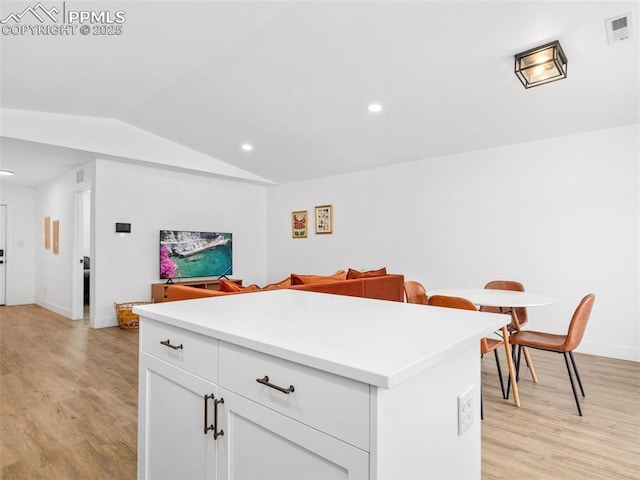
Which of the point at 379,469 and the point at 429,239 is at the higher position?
the point at 429,239

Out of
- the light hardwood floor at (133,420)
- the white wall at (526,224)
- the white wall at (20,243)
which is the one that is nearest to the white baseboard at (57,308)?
the white wall at (20,243)

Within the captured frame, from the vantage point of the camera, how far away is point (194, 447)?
1191 millimetres

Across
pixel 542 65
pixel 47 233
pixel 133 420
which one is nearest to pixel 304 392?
pixel 133 420

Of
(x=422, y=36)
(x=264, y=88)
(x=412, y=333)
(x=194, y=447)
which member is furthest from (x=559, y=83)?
(x=194, y=447)

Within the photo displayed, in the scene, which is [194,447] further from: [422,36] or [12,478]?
[422,36]

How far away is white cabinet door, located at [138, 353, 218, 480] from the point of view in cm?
115

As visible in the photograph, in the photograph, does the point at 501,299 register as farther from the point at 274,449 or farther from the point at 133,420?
the point at 133,420

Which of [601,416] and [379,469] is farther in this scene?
[601,416]

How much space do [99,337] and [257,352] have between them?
4.45 metres

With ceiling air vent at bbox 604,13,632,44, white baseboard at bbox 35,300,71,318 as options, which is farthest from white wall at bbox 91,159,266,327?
ceiling air vent at bbox 604,13,632,44

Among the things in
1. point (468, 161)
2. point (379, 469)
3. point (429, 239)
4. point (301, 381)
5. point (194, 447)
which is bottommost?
point (194, 447)

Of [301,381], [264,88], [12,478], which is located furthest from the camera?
[264,88]

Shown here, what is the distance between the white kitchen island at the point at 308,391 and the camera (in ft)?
2.55

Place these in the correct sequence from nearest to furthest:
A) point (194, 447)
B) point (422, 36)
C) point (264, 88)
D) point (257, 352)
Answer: point (257, 352)
point (194, 447)
point (422, 36)
point (264, 88)
